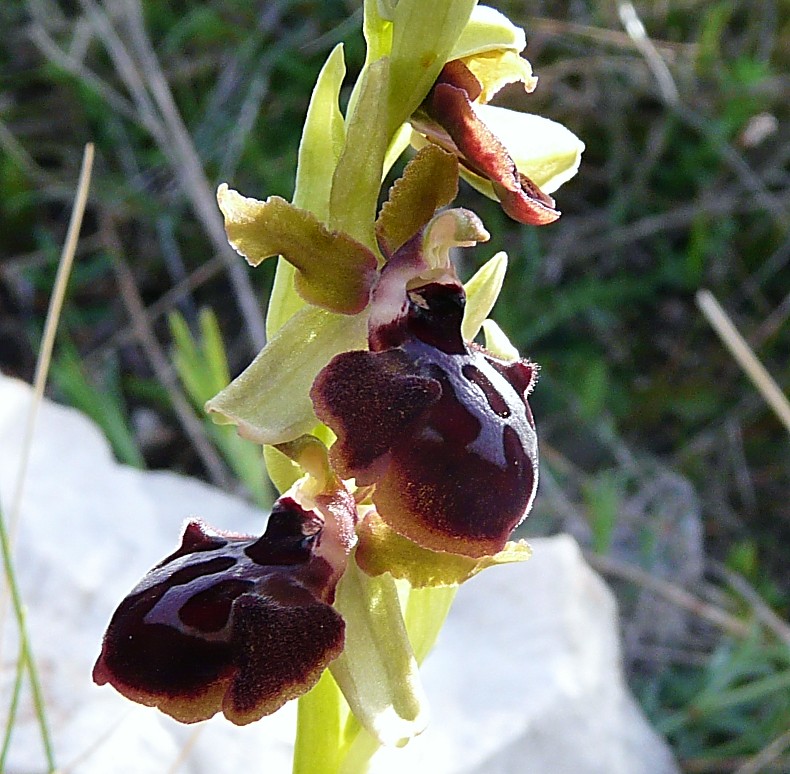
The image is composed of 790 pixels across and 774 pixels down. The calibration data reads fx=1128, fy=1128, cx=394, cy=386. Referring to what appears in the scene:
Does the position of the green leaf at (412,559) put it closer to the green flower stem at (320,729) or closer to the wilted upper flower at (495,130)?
the green flower stem at (320,729)

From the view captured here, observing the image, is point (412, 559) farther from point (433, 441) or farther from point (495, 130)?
point (495, 130)

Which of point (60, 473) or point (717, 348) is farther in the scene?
point (717, 348)

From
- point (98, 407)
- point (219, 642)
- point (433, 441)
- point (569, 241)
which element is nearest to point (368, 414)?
point (433, 441)

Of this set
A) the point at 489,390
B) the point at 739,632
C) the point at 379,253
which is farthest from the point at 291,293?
the point at 739,632

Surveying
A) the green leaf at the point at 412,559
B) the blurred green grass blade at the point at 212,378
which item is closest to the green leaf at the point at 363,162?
the green leaf at the point at 412,559

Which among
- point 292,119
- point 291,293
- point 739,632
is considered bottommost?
point 739,632

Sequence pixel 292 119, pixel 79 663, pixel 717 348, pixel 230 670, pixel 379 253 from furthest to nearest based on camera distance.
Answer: pixel 717 348, pixel 292 119, pixel 79 663, pixel 379 253, pixel 230 670

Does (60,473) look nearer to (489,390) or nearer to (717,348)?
(489,390)
